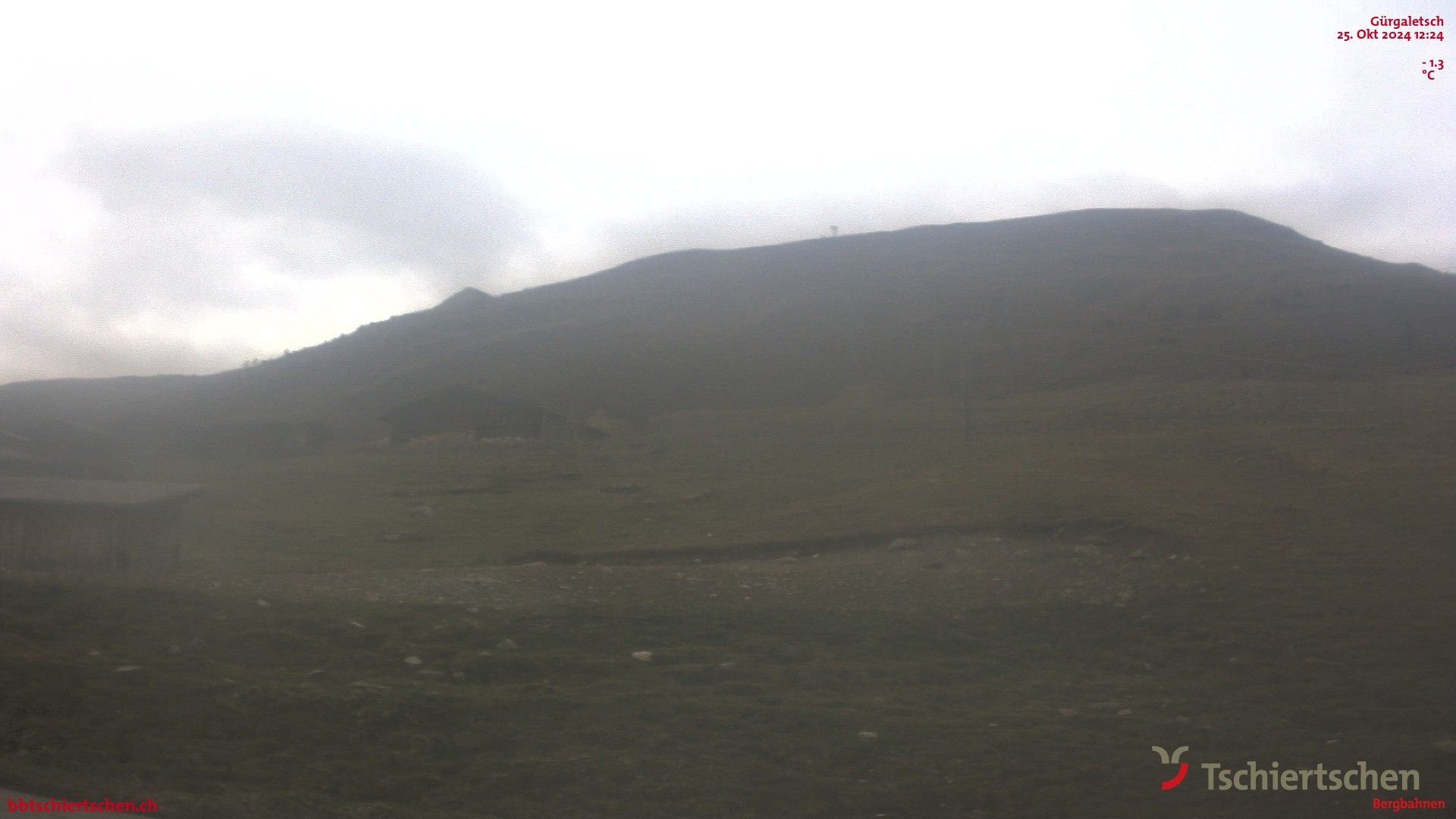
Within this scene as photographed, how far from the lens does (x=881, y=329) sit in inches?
3164

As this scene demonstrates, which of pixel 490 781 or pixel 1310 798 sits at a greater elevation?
pixel 490 781

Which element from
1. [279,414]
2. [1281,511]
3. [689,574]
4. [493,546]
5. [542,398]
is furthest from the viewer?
[279,414]

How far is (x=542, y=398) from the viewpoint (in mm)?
75500

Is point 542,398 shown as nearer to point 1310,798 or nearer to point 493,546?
point 493,546

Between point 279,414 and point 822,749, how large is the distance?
3193 inches

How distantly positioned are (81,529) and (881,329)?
6659 cm

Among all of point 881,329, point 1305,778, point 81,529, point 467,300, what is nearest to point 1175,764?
point 1305,778

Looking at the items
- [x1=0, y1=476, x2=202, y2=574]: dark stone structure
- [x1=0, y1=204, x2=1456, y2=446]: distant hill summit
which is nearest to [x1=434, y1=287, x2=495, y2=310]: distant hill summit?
[x1=0, y1=204, x2=1456, y2=446]: distant hill summit

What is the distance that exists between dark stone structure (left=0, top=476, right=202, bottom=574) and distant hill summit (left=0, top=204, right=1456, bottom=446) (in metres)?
34.4

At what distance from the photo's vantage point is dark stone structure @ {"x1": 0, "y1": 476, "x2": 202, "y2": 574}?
58.4ft

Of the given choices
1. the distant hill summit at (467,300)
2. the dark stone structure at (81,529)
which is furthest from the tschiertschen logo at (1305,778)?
the distant hill summit at (467,300)

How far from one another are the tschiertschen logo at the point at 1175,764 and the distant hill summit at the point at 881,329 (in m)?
37.4

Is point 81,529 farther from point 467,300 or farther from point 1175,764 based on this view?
point 467,300

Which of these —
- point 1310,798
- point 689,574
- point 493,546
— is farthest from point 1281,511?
point 493,546
